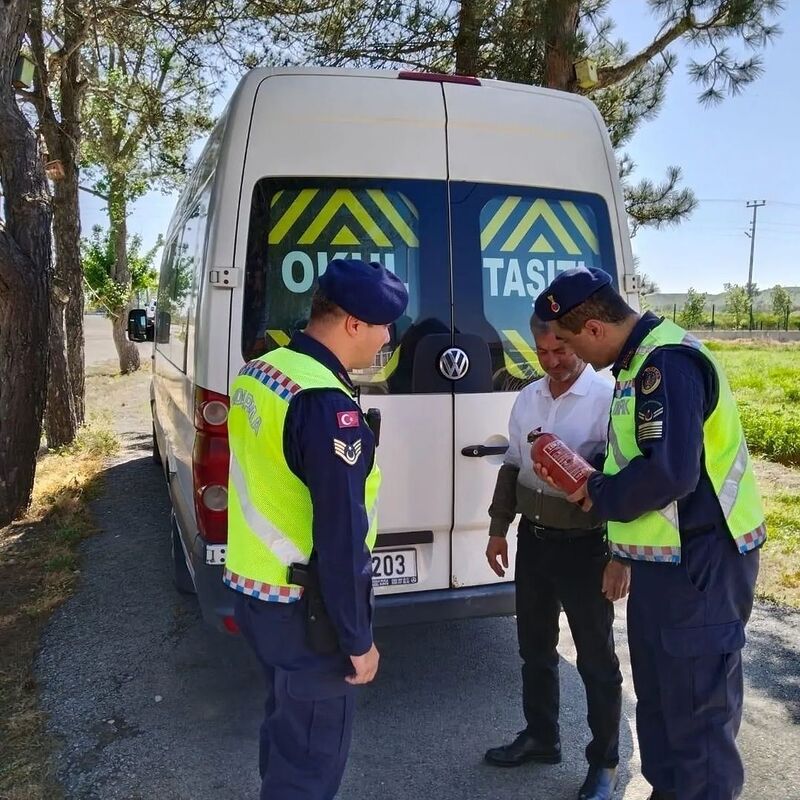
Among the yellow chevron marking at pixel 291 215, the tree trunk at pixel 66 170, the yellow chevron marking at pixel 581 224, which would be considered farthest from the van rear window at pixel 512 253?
the tree trunk at pixel 66 170

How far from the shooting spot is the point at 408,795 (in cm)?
284

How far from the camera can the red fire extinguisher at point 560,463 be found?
7.64ft

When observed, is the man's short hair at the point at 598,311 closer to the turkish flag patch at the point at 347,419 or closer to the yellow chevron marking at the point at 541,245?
the turkish flag patch at the point at 347,419

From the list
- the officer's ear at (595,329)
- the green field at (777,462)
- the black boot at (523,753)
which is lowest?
the black boot at (523,753)

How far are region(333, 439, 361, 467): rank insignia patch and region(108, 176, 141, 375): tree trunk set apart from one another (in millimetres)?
14790

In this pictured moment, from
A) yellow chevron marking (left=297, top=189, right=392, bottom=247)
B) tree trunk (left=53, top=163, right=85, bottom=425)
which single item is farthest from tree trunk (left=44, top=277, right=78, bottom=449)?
yellow chevron marking (left=297, top=189, right=392, bottom=247)

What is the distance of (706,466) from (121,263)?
1763 centimetres

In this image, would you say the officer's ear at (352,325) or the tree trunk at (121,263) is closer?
the officer's ear at (352,325)

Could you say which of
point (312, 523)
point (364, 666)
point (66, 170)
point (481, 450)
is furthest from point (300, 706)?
point (66, 170)

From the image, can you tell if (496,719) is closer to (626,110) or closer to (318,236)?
(318,236)

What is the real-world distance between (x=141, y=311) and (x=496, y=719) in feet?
16.1

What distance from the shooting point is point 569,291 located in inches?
90.0

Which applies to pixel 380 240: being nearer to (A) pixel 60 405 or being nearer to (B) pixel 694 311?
(A) pixel 60 405

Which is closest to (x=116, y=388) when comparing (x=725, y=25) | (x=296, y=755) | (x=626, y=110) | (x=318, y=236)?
(x=626, y=110)
